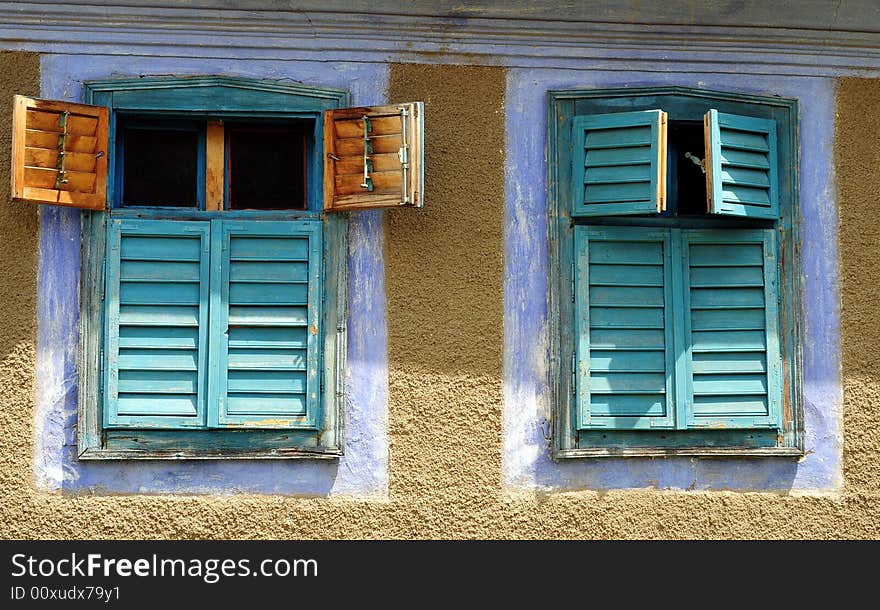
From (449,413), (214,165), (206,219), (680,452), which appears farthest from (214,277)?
(680,452)

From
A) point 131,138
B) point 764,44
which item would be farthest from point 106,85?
point 764,44

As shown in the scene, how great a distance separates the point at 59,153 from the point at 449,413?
221 centimetres

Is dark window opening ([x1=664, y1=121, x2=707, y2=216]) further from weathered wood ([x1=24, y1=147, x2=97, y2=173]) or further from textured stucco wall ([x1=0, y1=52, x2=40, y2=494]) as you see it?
textured stucco wall ([x1=0, y1=52, x2=40, y2=494])

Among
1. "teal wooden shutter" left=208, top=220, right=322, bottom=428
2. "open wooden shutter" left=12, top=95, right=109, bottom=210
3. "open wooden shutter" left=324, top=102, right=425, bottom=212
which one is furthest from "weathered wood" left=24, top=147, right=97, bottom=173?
"open wooden shutter" left=324, top=102, right=425, bottom=212

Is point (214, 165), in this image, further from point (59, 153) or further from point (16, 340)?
point (16, 340)

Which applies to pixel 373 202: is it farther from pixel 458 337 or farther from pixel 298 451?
pixel 298 451

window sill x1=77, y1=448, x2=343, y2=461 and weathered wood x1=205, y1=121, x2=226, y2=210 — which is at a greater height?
weathered wood x1=205, y1=121, x2=226, y2=210

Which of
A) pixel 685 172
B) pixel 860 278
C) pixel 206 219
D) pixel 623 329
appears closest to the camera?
pixel 206 219

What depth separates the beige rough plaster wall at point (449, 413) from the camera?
19.1 ft

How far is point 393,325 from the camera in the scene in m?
5.98

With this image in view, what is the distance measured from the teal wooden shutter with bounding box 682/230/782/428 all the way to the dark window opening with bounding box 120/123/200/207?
2474 mm

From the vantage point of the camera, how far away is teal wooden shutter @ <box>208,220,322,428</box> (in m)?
5.85

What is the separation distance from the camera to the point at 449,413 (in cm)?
600

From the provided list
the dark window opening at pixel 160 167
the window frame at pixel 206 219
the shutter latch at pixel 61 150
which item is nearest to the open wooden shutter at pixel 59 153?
the shutter latch at pixel 61 150
